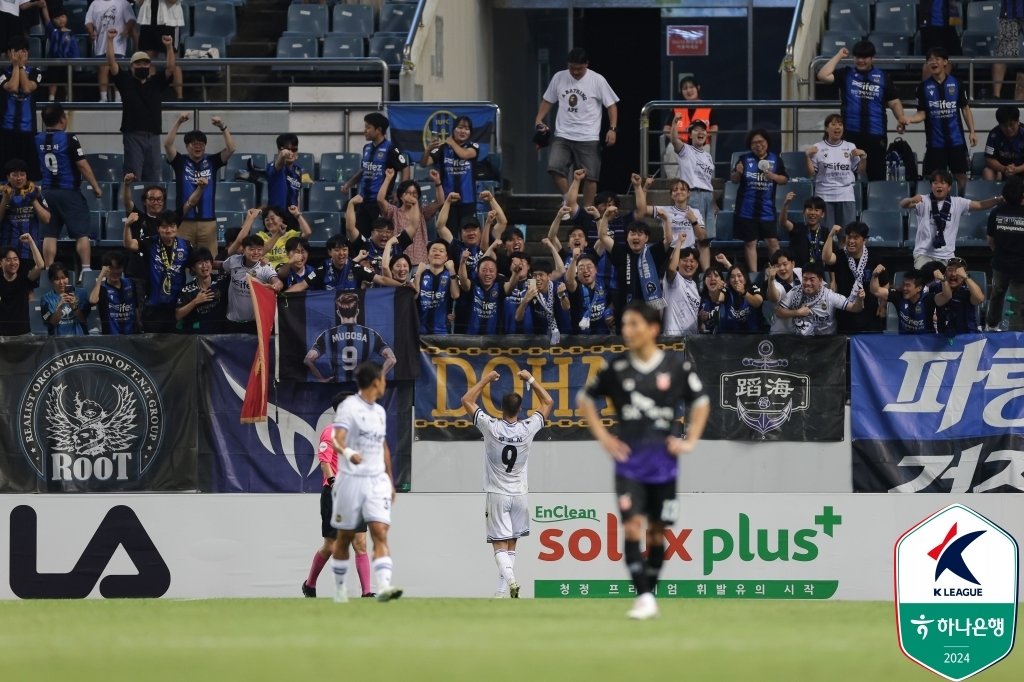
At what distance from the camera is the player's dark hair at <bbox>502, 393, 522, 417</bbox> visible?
17.8 metres

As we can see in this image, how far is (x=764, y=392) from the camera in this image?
61.4 ft

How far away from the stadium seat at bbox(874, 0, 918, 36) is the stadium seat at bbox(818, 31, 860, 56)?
29.0 inches

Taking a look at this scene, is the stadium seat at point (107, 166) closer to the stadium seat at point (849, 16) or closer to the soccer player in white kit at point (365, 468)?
the soccer player in white kit at point (365, 468)

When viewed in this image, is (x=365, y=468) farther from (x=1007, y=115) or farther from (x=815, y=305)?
(x=1007, y=115)

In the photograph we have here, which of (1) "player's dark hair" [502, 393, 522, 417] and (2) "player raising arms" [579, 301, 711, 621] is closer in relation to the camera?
(2) "player raising arms" [579, 301, 711, 621]

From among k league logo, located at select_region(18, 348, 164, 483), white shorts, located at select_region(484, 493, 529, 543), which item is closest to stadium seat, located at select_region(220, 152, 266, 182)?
k league logo, located at select_region(18, 348, 164, 483)

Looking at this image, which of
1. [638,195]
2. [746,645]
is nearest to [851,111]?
[638,195]

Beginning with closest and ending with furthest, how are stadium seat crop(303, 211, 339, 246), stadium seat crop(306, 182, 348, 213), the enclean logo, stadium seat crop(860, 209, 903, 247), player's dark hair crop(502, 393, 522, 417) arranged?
player's dark hair crop(502, 393, 522, 417) → the enclean logo → stadium seat crop(860, 209, 903, 247) → stadium seat crop(303, 211, 339, 246) → stadium seat crop(306, 182, 348, 213)

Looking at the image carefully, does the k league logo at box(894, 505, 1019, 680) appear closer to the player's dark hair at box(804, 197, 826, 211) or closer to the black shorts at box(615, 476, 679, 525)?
the black shorts at box(615, 476, 679, 525)

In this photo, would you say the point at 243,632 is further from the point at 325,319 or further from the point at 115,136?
the point at 115,136

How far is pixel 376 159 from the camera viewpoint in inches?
798

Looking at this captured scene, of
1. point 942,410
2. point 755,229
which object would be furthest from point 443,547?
point 942,410

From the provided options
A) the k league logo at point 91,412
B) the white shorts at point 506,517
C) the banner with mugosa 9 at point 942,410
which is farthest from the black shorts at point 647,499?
the k league logo at point 91,412

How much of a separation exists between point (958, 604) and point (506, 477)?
575 centimetres
